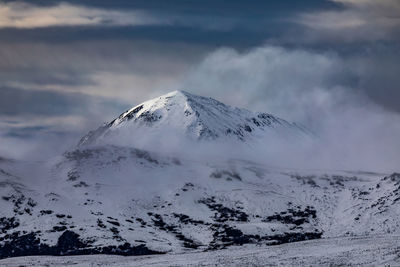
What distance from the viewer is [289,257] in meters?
94.5

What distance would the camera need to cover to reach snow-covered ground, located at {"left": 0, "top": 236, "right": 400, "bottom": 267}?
291 feet

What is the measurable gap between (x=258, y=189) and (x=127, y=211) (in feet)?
135

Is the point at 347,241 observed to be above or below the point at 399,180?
below

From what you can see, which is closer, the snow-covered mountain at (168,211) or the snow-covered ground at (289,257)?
the snow-covered ground at (289,257)

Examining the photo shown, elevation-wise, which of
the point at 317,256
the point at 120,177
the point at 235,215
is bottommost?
the point at 317,256

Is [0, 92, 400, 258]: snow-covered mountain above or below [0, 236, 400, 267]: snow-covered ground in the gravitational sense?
above

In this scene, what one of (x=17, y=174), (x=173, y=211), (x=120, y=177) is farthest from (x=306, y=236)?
(x=17, y=174)

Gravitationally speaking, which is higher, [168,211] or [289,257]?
[168,211]

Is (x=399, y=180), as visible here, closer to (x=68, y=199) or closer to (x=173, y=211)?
(x=173, y=211)

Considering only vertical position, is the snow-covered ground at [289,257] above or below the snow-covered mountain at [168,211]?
below

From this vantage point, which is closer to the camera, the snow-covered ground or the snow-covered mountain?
the snow-covered ground

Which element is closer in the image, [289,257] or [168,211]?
[289,257]

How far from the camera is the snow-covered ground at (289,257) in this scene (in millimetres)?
88625

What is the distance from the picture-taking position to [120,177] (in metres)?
196
